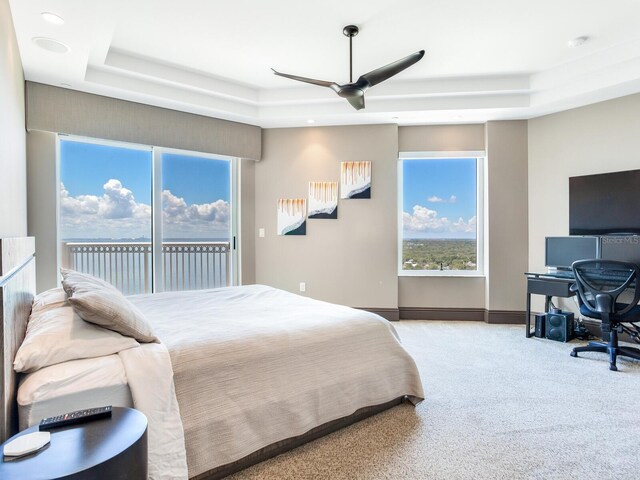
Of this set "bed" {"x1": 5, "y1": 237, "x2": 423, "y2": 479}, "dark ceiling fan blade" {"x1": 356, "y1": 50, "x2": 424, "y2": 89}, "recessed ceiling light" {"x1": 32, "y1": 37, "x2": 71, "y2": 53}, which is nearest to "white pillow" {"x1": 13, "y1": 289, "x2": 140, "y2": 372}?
"bed" {"x1": 5, "y1": 237, "x2": 423, "y2": 479}

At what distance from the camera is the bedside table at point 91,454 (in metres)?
0.90

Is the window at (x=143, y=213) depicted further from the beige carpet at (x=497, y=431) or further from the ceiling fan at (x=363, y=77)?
the beige carpet at (x=497, y=431)

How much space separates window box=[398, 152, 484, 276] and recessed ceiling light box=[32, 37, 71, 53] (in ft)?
12.4

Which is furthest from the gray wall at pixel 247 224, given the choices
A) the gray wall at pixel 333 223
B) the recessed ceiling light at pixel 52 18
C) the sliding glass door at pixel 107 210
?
the recessed ceiling light at pixel 52 18

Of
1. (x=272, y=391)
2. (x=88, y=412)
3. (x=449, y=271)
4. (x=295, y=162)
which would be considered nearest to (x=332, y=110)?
(x=295, y=162)

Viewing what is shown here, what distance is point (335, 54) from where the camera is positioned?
345cm

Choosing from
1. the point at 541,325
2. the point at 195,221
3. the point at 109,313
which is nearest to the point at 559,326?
the point at 541,325

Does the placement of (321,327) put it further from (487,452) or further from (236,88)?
(236,88)

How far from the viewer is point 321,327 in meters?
2.05

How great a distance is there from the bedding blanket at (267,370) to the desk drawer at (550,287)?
2.32 meters

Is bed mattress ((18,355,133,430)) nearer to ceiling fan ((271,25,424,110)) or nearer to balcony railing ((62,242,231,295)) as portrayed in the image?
ceiling fan ((271,25,424,110))

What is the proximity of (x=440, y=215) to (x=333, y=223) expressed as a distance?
150 centimetres

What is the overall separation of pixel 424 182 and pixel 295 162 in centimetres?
182

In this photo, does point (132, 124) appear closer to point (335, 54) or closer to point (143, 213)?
point (143, 213)
